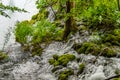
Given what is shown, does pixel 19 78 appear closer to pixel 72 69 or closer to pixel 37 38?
pixel 72 69

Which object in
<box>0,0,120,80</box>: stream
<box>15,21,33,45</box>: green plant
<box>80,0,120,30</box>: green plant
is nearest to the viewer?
<box>0,0,120,80</box>: stream

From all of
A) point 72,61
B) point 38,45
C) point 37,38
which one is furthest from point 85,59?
point 37,38

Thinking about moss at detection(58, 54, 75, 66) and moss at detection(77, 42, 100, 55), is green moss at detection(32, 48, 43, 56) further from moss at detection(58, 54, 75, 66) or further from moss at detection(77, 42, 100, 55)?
moss at detection(77, 42, 100, 55)

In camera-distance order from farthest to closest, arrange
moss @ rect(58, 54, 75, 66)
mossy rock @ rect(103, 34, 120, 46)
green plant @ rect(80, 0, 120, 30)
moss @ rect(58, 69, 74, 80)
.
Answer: green plant @ rect(80, 0, 120, 30)
mossy rock @ rect(103, 34, 120, 46)
moss @ rect(58, 54, 75, 66)
moss @ rect(58, 69, 74, 80)

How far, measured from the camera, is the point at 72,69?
30.0 feet

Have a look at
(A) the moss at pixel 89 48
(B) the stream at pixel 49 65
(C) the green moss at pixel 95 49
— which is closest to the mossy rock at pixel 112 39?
(C) the green moss at pixel 95 49

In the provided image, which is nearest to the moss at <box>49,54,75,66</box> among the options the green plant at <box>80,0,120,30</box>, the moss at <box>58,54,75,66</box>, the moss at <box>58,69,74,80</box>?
the moss at <box>58,54,75,66</box>

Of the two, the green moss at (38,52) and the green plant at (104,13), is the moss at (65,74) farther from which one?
the green moss at (38,52)

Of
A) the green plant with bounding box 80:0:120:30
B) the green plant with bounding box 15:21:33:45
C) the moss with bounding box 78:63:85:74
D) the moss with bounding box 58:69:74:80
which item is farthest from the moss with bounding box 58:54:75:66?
the green plant with bounding box 15:21:33:45

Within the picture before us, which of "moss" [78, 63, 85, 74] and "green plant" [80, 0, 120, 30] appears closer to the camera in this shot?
"moss" [78, 63, 85, 74]

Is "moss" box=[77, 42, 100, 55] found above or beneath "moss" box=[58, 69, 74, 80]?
above

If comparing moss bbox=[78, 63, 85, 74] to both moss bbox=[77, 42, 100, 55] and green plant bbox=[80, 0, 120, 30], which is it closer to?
moss bbox=[77, 42, 100, 55]

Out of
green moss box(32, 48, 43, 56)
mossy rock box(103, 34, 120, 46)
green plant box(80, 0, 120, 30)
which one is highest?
green plant box(80, 0, 120, 30)

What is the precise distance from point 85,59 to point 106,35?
2.02m
